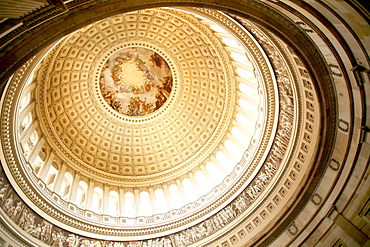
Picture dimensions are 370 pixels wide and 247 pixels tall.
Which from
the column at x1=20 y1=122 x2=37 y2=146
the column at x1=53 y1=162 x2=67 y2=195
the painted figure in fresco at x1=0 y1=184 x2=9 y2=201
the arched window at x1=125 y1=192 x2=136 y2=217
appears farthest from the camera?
the arched window at x1=125 y1=192 x2=136 y2=217

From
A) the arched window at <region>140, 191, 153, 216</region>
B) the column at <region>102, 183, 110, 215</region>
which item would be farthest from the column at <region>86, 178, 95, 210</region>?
the arched window at <region>140, 191, 153, 216</region>

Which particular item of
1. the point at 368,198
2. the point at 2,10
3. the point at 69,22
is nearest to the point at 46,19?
the point at 69,22

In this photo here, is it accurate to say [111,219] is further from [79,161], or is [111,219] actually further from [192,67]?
[192,67]

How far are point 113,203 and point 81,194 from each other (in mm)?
2297

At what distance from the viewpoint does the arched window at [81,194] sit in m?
18.1

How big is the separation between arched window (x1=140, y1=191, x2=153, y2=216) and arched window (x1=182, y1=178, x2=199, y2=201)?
293 cm

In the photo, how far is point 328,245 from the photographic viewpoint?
11195mm

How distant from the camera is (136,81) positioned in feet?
85.2

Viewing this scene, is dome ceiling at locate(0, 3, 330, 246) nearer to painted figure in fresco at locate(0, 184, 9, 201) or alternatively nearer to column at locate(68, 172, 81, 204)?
column at locate(68, 172, 81, 204)

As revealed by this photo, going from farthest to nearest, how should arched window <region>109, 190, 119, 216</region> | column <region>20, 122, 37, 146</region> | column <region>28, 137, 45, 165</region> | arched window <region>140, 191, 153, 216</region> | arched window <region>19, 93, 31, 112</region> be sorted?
arched window <region>140, 191, 153, 216</region> < arched window <region>109, 190, 119, 216</region> < arched window <region>19, 93, 31, 112</region> < column <region>28, 137, 45, 165</region> < column <region>20, 122, 37, 146</region>

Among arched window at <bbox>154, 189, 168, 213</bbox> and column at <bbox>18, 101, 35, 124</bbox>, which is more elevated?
column at <bbox>18, 101, 35, 124</bbox>

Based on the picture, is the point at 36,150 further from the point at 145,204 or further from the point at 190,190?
the point at 190,190

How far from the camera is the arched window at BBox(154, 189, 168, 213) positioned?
20.6 m

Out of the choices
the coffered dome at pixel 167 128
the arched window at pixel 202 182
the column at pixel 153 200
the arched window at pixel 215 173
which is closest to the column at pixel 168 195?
the coffered dome at pixel 167 128
